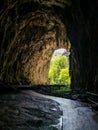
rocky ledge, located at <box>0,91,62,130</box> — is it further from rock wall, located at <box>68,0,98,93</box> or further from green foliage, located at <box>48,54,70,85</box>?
green foliage, located at <box>48,54,70,85</box>

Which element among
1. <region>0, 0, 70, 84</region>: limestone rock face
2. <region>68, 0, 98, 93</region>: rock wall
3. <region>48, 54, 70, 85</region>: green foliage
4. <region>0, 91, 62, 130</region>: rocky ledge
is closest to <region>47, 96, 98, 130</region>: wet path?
<region>0, 91, 62, 130</region>: rocky ledge

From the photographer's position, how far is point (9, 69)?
13.1 metres

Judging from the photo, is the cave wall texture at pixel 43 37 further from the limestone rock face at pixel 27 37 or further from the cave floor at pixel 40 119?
the cave floor at pixel 40 119

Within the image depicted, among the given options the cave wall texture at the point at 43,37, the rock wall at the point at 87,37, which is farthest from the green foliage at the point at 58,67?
the rock wall at the point at 87,37

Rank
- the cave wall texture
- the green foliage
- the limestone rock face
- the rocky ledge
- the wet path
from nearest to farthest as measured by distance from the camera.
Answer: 1. the rocky ledge
2. the wet path
3. the cave wall texture
4. the limestone rock face
5. the green foliage

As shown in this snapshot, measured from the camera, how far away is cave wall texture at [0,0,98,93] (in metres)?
8.05

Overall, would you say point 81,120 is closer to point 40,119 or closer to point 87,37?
point 40,119

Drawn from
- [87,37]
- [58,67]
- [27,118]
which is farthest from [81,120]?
[58,67]

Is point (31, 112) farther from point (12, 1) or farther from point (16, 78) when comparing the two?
point (16, 78)

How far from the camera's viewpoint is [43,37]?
16.6 metres

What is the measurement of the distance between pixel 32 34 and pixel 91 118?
37.1 feet

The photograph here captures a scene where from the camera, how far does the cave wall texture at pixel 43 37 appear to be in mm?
8055

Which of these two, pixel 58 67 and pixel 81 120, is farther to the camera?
pixel 58 67

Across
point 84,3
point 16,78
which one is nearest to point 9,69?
point 16,78
